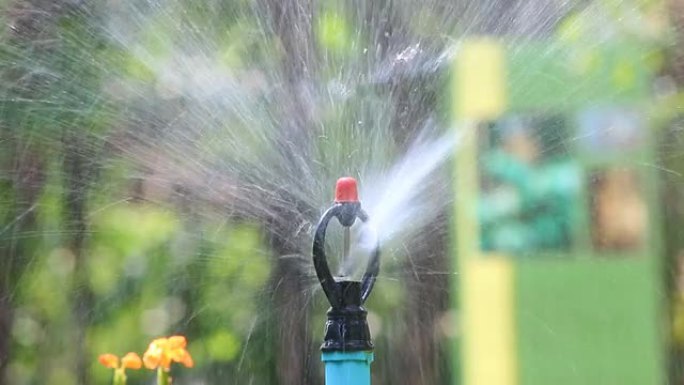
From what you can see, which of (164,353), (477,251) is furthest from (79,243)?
(164,353)

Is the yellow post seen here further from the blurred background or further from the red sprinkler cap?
the red sprinkler cap

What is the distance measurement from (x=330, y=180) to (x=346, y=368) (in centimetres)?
99

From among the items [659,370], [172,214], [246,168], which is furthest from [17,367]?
[659,370]

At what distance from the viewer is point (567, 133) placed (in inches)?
78.6

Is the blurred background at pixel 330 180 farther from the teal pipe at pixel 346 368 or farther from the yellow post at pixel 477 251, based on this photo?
the teal pipe at pixel 346 368

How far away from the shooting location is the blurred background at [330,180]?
1.92m

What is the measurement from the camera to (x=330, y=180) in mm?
1874

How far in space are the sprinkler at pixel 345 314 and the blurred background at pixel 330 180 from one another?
844 millimetres

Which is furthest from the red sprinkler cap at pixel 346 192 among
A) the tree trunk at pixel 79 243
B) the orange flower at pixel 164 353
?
the tree trunk at pixel 79 243

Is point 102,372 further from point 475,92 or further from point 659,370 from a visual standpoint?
point 659,370

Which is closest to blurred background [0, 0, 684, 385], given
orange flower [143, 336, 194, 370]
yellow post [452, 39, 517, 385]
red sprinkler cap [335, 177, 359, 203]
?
yellow post [452, 39, 517, 385]

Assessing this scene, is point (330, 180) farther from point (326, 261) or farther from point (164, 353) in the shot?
point (326, 261)

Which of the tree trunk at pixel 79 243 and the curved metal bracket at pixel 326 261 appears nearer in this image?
the curved metal bracket at pixel 326 261

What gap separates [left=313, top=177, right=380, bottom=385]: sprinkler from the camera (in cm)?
91
